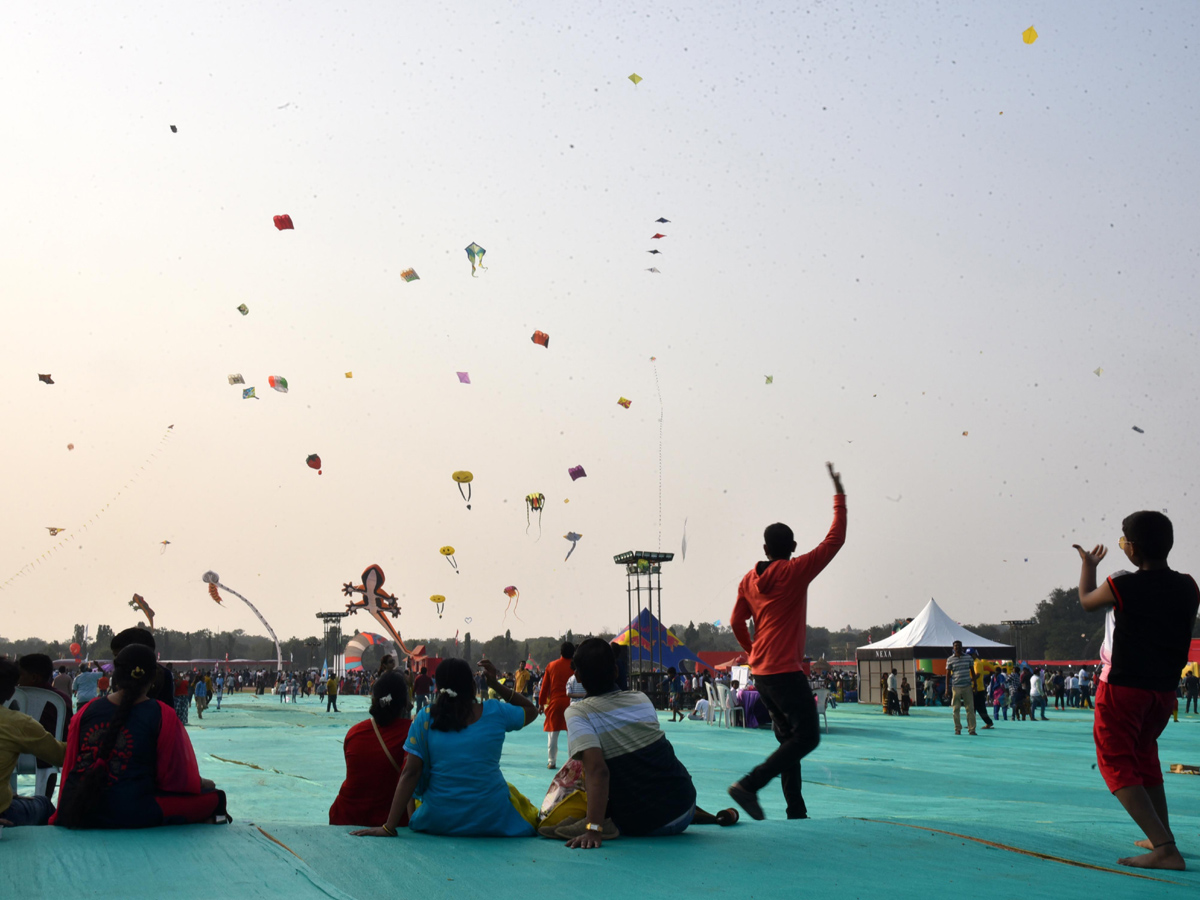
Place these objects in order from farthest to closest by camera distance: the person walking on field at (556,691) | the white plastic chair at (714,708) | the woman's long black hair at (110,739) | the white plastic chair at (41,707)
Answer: the white plastic chair at (714,708) < the person walking on field at (556,691) < the white plastic chair at (41,707) < the woman's long black hair at (110,739)

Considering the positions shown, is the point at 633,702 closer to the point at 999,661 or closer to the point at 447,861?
the point at 447,861

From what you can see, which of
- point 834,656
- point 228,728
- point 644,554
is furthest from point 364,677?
point 834,656

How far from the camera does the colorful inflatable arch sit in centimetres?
5600

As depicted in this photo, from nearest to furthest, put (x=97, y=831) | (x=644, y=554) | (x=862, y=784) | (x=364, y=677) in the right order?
(x=97, y=831) < (x=862, y=784) < (x=644, y=554) < (x=364, y=677)

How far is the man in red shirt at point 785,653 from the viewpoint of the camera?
5461 mm

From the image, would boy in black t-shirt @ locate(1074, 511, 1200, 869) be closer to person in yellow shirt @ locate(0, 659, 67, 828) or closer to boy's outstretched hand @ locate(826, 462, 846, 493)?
boy's outstretched hand @ locate(826, 462, 846, 493)

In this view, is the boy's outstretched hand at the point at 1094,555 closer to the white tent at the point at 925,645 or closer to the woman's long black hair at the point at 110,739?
the woman's long black hair at the point at 110,739

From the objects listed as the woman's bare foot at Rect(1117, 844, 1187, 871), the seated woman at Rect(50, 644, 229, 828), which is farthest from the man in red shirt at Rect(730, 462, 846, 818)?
the seated woman at Rect(50, 644, 229, 828)

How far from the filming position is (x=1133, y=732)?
4320 millimetres

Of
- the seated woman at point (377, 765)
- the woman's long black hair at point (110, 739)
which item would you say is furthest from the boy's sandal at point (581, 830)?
the woman's long black hair at point (110, 739)

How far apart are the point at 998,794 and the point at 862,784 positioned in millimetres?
1261

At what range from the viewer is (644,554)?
2953 centimetres

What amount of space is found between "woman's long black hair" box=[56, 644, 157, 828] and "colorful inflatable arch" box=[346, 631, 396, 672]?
52.3 metres

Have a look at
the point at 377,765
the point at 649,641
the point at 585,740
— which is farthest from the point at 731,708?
the point at 585,740
